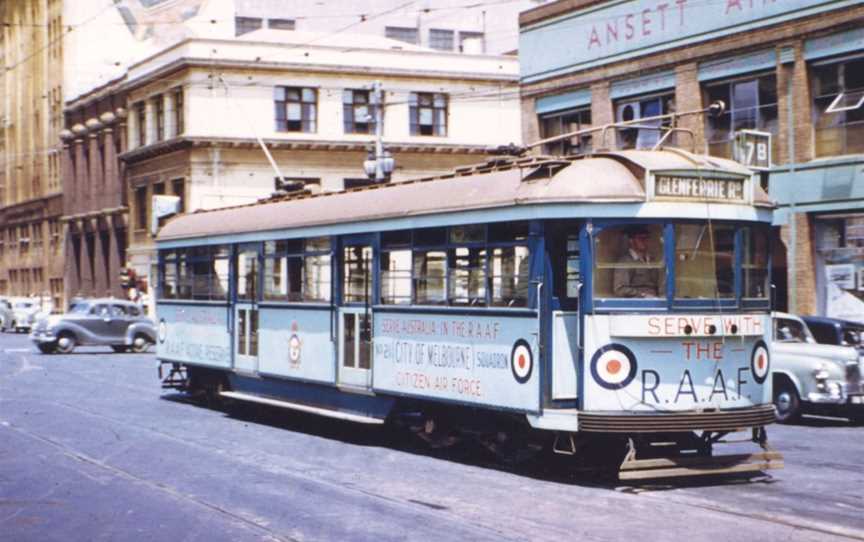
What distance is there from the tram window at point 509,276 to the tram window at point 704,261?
150 centimetres

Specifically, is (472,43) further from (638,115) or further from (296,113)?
(638,115)

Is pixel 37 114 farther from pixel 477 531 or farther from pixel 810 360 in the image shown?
pixel 477 531

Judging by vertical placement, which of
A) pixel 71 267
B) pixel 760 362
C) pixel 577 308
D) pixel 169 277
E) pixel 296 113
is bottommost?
pixel 760 362

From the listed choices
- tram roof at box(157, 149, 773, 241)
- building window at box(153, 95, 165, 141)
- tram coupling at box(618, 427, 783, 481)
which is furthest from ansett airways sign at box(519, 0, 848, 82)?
building window at box(153, 95, 165, 141)

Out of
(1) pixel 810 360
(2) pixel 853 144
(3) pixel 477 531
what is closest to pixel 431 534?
(3) pixel 477 531

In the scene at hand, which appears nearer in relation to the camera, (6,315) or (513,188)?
(513,188)

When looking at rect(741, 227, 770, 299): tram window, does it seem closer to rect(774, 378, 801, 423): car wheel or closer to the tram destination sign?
the tram destination sign

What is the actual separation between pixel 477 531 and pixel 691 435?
4.44 m

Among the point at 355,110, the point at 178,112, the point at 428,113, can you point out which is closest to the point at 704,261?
the point at 355,110

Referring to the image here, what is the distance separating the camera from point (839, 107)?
24.6 meters

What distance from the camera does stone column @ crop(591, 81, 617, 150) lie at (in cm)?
2994

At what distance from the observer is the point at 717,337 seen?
13.0 meters

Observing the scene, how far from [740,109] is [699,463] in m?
15.2

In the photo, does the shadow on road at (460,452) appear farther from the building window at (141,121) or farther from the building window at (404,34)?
the building window at (404,34)
